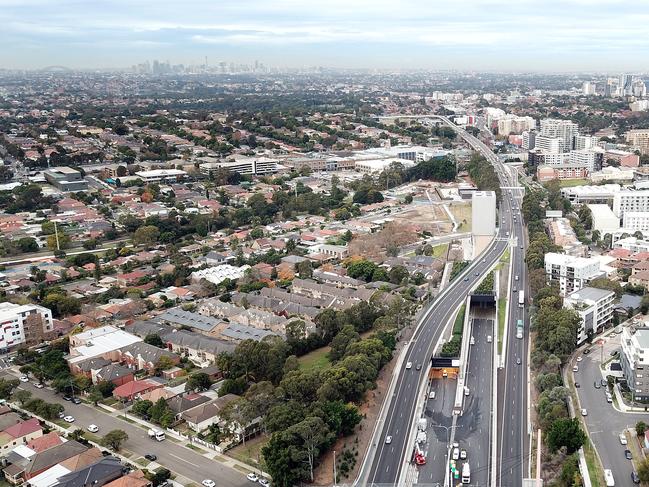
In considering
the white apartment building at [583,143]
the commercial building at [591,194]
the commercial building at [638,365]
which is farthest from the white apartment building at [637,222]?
the white apartment building at [583,143]

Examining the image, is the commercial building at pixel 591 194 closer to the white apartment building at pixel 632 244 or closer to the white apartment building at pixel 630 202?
the white apartment building at pixel 630 202

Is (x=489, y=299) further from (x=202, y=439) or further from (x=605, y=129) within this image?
(x=605, y=129)

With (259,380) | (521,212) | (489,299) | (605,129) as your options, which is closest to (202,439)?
(259,380)

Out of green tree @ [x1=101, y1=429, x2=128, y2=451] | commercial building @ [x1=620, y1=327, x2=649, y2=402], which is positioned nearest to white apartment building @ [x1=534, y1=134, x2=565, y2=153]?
commercial building @ [x1=620, y1=327, x2=649, y2=402]

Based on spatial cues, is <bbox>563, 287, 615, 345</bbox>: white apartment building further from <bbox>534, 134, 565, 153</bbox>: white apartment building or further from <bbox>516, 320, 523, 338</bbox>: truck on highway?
<bbox>534, 134, 565, 153</bbox>: white apartment building

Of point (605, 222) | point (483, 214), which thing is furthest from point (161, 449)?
point (605, 222)
